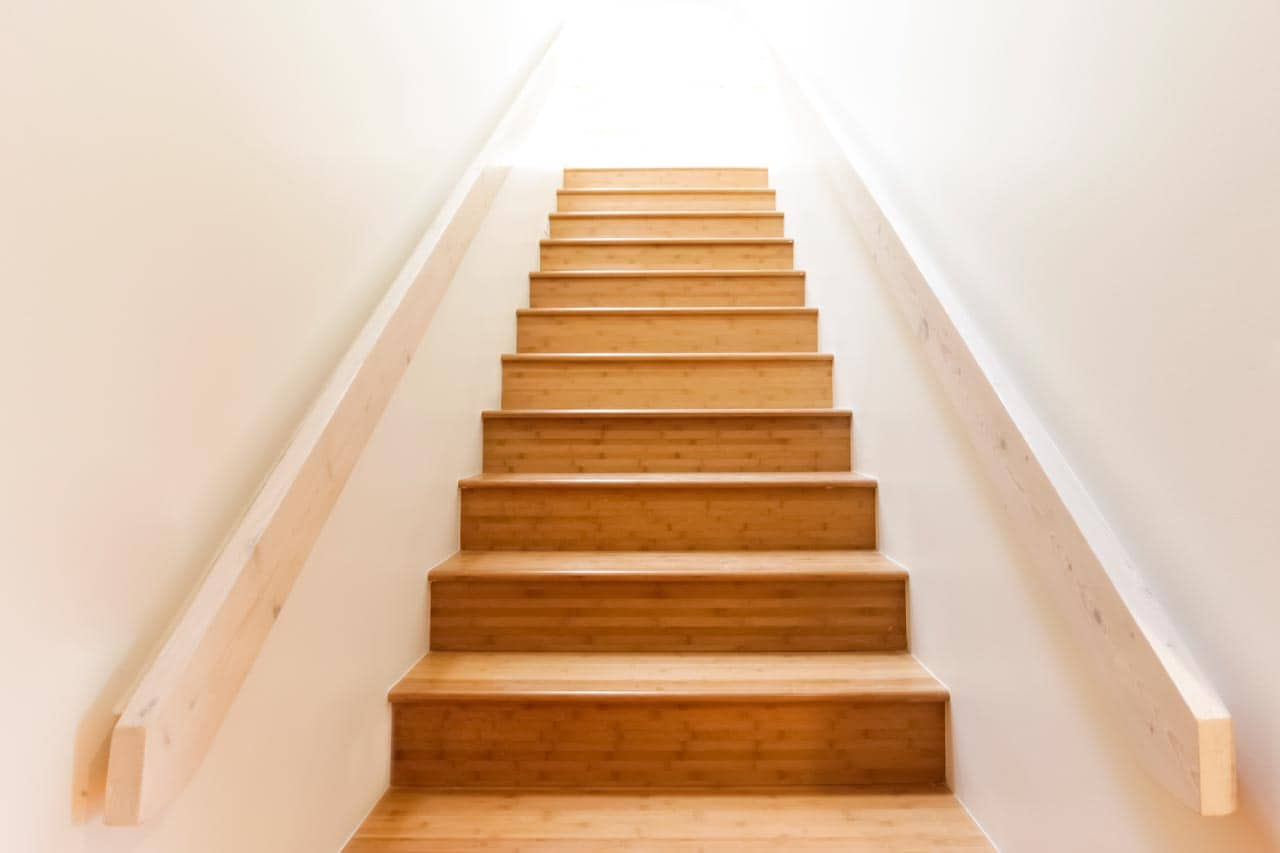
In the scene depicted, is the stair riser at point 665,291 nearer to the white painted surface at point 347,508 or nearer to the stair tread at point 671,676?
the white painted surface at point 347,508

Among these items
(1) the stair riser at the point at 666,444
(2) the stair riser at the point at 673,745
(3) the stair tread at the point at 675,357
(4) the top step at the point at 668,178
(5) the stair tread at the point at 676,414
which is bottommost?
(2) the stair riser at the point at 673,745

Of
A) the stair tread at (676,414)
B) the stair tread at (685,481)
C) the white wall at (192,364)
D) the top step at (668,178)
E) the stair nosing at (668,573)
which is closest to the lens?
the white wall at (192,364)

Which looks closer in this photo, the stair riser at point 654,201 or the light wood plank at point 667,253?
the light wood plank at point 667,253

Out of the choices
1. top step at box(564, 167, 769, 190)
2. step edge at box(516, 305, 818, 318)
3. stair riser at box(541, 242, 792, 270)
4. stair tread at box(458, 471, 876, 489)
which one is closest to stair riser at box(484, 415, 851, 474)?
stair tread at box(458, 471, 876, 489)

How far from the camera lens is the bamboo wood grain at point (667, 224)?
3.13 meters

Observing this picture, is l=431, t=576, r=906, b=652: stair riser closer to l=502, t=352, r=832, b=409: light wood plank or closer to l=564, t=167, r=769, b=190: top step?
l=502, t=352, r=832, b=409: light wood plank

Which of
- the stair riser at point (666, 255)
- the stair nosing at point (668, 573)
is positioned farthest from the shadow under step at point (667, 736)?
the stair riser at point (666, 255)

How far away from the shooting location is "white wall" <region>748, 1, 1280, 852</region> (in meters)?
0.71

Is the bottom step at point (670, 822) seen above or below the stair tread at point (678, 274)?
below

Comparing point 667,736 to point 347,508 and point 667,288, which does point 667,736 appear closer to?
point 347,508

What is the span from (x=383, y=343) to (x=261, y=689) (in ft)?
1.80

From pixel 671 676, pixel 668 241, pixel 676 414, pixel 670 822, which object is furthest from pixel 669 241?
pixel 670 822

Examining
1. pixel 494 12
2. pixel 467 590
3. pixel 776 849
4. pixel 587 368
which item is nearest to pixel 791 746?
pixel 776 849

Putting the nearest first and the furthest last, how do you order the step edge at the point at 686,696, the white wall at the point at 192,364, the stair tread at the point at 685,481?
the white wall at the point at 192,364 → the step edge at the point at 686,696 → the stair tread at the point at 685,481
